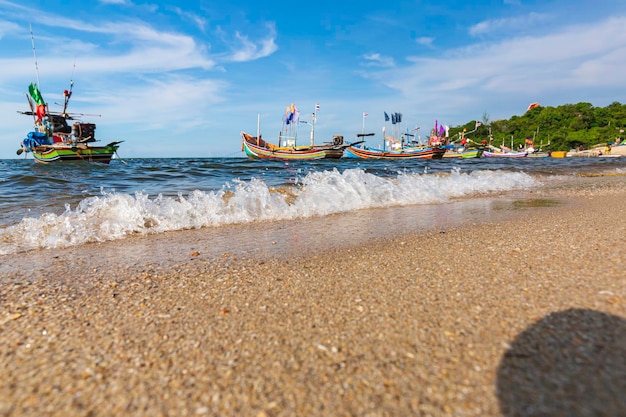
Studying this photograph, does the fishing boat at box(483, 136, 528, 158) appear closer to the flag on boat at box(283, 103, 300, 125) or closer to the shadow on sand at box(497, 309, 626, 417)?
the flag on boat at box(283, 103, 300, 125)

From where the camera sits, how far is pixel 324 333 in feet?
4.33

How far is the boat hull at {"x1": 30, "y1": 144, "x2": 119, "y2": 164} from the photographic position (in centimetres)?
2262

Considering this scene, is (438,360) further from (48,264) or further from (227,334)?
(48,264)

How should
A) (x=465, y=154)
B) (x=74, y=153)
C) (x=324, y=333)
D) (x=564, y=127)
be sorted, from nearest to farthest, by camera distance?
(x=324, y=333) < (x=74, y=153) < (x=465, y=154) < (x=564, y=127)

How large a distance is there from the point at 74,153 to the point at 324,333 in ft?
89.9

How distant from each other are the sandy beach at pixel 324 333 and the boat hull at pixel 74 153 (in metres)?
24.4

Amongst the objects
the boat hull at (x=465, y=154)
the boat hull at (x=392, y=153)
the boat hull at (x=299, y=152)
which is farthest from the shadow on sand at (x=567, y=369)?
the boat hull at (x=465, y=154)

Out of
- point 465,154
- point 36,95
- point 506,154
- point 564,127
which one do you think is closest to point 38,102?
point 36,95

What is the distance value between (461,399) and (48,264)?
2953 millimetres

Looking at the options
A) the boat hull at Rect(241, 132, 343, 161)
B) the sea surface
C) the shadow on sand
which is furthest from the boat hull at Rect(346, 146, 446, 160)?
the shadow on sand

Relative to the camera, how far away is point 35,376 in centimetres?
109

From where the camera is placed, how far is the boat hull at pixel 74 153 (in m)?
22.6

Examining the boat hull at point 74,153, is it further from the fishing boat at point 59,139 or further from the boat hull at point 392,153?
the boat hull at point 392,153

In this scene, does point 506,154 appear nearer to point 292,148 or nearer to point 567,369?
point 292,148
